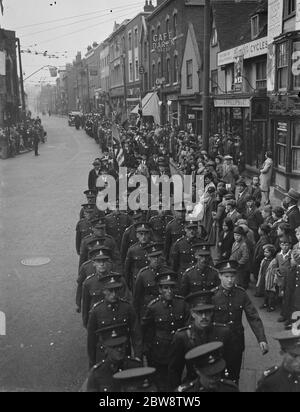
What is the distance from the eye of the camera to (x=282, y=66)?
15.8 metres

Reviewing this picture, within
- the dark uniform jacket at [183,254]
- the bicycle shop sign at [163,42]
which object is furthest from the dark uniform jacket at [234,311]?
the bicycle shop sign at [163,42]

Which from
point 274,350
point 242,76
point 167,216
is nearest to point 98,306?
point 274,350

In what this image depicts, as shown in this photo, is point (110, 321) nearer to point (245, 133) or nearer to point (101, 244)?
point (101, 244)

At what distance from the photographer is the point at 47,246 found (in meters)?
12.2

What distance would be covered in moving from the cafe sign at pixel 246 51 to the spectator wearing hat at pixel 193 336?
14634 millimetres

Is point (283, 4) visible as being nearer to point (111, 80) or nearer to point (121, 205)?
point (121, 205)

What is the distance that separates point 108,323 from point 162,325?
62 cm

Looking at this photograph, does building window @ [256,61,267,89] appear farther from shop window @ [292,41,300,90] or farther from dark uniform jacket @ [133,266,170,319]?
dark uniform jacket @ [133,266,170,319]

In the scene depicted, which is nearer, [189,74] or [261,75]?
[261,75]

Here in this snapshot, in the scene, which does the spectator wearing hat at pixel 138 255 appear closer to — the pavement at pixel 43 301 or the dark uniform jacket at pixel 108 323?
the pavement at pixel 43 301

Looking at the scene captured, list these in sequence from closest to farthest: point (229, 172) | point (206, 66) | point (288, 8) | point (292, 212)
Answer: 1. point (292, 212)
2. point (229, 172)
3. point (206, 66)
4. point (288, 8)

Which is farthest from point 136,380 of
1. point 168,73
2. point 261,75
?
point 168,73

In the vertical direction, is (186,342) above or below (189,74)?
below

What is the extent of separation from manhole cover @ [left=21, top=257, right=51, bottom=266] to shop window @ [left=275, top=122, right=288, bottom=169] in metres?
8.61
